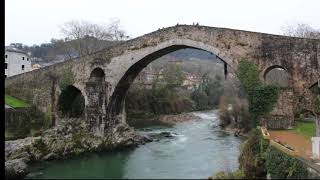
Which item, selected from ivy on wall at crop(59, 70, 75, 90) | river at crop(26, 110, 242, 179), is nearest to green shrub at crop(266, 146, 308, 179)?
river at crop(26, 110, 242, 179)

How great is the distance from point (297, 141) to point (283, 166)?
3.15 metres

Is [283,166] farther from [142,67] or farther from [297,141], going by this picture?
[142,67]

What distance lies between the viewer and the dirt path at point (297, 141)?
48.4 ft

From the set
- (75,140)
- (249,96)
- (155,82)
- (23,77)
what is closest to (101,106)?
(75,140)

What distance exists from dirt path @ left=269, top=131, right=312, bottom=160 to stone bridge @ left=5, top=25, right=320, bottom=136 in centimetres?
120

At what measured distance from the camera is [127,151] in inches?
891

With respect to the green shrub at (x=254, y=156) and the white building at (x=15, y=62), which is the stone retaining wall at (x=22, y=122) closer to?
the green shrub at (x=254, y=156)

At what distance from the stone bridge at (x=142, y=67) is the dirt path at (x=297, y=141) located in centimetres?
120

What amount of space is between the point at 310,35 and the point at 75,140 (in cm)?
1827

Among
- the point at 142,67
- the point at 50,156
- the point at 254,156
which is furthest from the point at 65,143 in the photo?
the point at 254,156

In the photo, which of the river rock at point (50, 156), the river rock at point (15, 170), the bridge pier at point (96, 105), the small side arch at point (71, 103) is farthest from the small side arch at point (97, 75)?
the river rock at point (15, 170)

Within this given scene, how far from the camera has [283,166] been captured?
13.7 meters

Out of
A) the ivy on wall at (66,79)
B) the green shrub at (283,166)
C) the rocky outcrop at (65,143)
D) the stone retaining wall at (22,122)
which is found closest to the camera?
the green shrub at (283,166)

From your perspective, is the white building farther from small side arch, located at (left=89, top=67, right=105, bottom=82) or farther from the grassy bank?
the grassy bank
